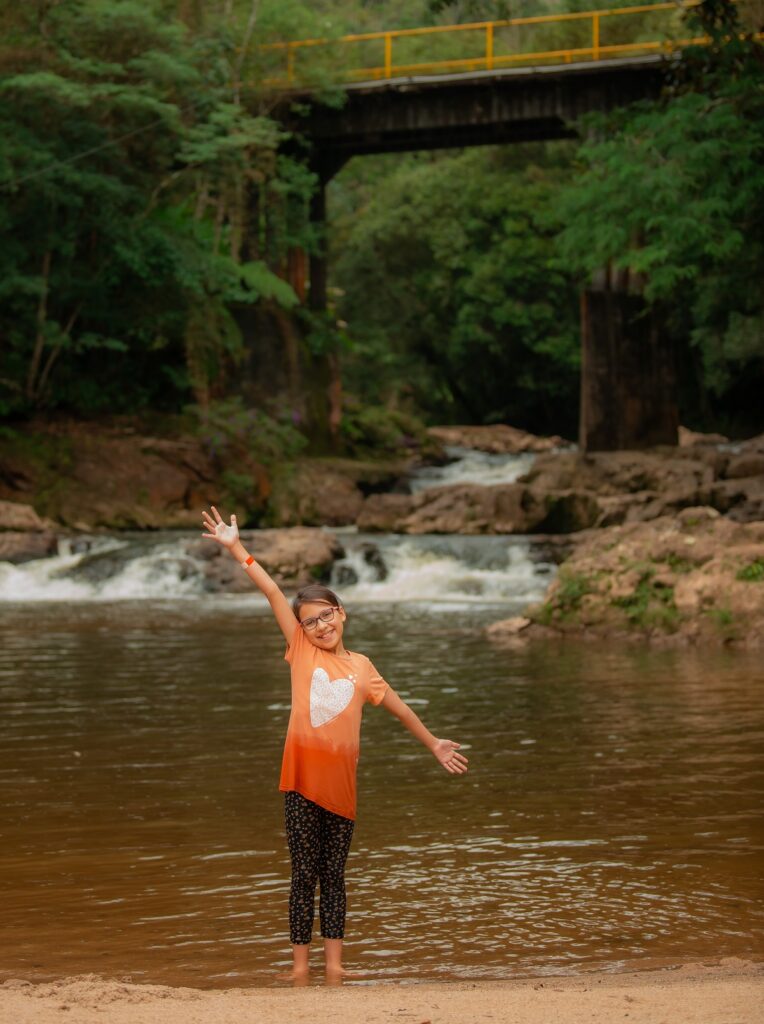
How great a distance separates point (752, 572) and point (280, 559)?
10610 mm

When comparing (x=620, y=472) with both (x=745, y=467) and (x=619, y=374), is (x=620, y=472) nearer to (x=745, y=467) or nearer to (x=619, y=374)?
(x=745, y=467)

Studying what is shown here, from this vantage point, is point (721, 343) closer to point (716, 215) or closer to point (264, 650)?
point (716, 215)

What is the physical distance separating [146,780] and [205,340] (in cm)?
2642

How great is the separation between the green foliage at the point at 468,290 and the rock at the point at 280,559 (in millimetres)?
22797

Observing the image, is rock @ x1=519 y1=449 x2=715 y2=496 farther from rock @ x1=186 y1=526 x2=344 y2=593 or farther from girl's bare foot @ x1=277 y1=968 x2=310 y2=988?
girl's bare foot @ x1=277 y1=968 x2=310 y2=988

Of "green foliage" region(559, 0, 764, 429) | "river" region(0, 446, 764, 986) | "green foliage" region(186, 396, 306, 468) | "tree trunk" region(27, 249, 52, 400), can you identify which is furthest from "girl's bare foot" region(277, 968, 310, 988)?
"green foliage" region(186, 396, 306, 468)

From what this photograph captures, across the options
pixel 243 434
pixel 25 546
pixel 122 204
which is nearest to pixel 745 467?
pixel 243 434

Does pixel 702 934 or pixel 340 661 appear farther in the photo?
pixel 702 934

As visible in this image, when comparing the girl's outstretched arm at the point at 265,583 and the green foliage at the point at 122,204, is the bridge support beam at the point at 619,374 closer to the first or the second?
the green foliage at the point at 122,204

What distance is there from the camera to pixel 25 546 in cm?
2609

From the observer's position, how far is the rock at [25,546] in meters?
25.8

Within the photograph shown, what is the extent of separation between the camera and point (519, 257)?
160ft

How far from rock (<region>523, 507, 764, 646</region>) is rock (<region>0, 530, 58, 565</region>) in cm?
1182

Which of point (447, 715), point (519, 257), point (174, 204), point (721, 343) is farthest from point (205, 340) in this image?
point (447, 715)
